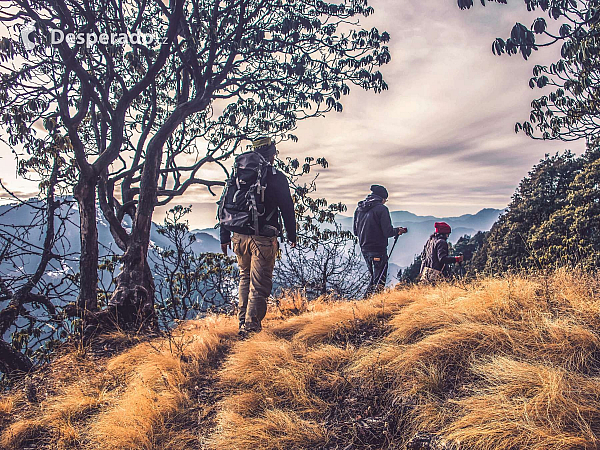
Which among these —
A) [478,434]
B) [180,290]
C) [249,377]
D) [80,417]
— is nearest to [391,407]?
[478,434]

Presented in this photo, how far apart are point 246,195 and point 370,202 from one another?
10.7 ft

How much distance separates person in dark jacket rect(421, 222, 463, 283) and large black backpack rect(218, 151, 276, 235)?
425 centimetres

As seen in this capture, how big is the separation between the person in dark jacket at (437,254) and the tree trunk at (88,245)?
6006mm

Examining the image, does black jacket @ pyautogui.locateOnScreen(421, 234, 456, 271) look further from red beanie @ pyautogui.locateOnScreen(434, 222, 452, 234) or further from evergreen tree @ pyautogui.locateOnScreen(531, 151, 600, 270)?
evergreen tree @ pyautogui.locateOnScreen(531, 151, 600, 270)

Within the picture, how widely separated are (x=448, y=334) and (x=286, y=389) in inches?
52.2

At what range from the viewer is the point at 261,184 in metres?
3.78

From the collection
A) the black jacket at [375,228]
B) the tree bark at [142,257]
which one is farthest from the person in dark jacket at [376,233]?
the tree bark at [142,257]

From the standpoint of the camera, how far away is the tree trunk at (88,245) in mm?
5418

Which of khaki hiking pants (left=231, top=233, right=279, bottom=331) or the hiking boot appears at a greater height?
khaki hiking pants (left=231, top=233, right=279, bottom=331)

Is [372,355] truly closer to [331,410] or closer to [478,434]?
[331,410]

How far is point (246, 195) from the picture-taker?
12.6 feet

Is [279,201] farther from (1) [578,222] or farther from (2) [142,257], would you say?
(1) [578,222]

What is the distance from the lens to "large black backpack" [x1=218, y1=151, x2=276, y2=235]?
3.78 metres

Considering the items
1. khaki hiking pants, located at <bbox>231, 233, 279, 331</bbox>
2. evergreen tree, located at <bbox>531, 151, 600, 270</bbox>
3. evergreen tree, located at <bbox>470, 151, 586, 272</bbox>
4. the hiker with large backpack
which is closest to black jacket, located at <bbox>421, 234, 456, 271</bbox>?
the hiker with large backpack
